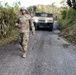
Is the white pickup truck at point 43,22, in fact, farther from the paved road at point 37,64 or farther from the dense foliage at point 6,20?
the paved road at point 37,64

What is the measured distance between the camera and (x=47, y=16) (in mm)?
30078

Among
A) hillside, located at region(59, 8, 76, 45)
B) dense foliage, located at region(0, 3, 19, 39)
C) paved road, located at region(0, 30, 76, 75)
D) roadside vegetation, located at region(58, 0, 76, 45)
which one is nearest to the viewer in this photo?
paved road, located at region(0, 30, 76, 75)

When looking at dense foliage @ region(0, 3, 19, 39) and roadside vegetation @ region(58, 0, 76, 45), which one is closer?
dense foliage @ region(0, 3, 19, 39)

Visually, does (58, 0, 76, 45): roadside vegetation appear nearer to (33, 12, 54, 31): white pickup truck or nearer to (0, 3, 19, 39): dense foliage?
(33, 12, 54, 31): white pickup truck

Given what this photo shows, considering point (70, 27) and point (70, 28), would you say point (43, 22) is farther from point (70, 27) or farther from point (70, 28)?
point (70, 28)

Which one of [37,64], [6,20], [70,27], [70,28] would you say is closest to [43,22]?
[70,27]

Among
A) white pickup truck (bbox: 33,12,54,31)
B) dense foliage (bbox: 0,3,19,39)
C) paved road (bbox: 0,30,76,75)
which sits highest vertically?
paved road (bbox: 0,30,76,75)

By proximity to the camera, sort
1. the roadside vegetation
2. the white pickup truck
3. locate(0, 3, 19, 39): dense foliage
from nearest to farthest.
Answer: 1. locate(0, 3, 19, 39): dense foliage
2. the roadside vegetation
3. the white pickup truck

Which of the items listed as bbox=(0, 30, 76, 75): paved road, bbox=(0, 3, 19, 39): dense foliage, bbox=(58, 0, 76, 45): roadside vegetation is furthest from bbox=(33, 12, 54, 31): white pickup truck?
bbox=(0, 30, 76, 75): paved road

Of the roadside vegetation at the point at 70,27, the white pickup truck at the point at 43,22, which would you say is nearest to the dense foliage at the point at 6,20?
the roadside vegetation at the point at 70,27

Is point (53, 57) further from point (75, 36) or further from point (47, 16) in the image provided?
point (47, 16)

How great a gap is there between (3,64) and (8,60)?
70 centimetres

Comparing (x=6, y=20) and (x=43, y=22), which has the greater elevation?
(x=6, y=20)

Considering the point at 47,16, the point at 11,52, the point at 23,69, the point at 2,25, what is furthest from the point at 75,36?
the point at 47,16
